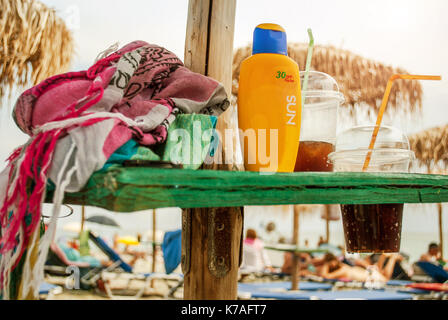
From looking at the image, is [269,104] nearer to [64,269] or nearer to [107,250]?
[64,269]

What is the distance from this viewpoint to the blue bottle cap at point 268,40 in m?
0.79

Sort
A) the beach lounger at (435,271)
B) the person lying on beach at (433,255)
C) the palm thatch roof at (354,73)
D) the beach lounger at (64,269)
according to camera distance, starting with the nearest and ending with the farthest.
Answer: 1. the palm thatch roof at (354,73)
2. the beach lounger at (64,269)
3. the beach lounger at (435,271)
4. the person lying on beach at (433,255)

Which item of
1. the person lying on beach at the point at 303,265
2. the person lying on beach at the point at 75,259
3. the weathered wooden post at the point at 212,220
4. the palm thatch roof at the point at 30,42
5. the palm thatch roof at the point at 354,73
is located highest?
the palm thatch roof at the point at 354,73

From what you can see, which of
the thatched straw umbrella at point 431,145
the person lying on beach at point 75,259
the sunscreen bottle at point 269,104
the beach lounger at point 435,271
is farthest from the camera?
the beach lounger at point 435,271

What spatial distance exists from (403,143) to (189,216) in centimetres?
51

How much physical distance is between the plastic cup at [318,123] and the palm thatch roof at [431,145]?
4.40 metres

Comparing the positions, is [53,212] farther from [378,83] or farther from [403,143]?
[378,83]

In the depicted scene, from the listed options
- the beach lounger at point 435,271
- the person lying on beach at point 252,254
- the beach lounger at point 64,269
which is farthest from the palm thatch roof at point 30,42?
the beach lounger at point 435,271

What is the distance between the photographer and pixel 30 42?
177cm

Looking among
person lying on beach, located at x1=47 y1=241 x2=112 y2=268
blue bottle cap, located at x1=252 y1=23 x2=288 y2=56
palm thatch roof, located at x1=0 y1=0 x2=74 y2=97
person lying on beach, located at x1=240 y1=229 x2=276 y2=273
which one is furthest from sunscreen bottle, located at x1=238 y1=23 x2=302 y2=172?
person lying on beach, located at x1=240 y1=229 x2=276 y2=273

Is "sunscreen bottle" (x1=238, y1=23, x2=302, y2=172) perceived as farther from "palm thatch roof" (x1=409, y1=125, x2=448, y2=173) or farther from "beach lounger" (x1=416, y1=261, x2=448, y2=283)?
"beach lounger" (x1=416, y1=261, x2=448, y2=283)

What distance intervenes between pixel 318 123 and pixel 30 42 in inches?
55.1

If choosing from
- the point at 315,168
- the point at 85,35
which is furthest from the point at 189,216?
the point at 85,35

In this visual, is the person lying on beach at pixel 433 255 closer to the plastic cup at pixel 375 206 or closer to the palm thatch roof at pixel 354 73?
the palm thatch roof at pixel 354 73
